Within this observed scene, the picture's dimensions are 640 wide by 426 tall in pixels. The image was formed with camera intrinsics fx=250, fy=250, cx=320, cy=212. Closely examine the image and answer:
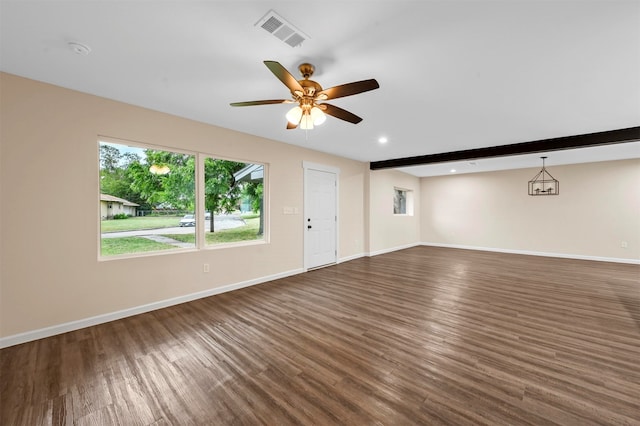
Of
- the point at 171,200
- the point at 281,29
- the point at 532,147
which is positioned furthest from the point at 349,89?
the point at 532,147

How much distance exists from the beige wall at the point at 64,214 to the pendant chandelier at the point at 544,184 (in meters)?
8.41

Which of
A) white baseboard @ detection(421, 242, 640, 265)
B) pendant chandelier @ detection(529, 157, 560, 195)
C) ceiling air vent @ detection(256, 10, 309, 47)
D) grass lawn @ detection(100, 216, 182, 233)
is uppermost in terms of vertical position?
ceiling air vent @ detection(256, 10, 309, 47)

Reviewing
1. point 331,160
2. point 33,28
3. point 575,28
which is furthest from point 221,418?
point 331,160

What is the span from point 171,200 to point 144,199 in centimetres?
31

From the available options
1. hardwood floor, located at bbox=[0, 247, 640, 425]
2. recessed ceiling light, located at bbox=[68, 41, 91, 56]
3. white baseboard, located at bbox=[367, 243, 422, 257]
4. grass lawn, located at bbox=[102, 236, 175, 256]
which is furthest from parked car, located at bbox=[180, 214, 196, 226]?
white baseboard, located at bbox=[367, 243, 422, 257]

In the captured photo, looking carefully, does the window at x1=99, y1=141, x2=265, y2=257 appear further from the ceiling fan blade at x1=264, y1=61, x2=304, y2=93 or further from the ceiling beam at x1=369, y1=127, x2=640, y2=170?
the ceiling beam at x1=369, y1=127, x2=640, y2=170

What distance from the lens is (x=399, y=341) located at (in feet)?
7.97

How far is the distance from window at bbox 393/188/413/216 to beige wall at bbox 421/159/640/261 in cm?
68

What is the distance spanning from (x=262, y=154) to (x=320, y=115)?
7.70ft

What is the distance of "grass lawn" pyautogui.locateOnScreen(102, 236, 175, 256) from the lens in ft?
9.72

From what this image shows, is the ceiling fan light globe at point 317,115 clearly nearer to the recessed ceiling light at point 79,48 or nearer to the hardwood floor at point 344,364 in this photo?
the recessed ceiling light at point 79,48

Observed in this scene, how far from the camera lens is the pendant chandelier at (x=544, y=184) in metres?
6.85

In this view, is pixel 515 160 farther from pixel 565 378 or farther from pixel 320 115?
pixel 320 115

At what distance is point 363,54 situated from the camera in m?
2.06
